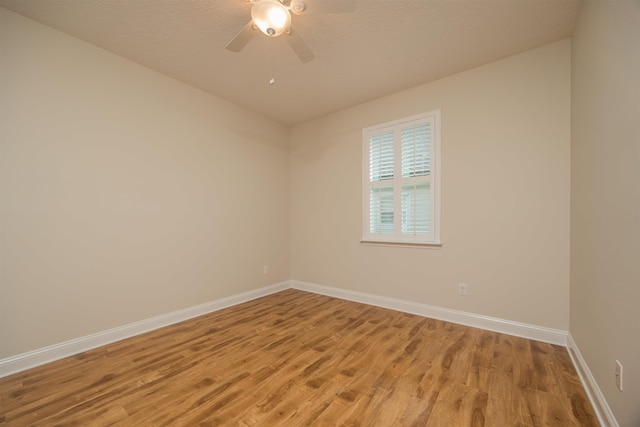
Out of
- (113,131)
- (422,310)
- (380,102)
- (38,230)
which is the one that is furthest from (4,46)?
(422,310)

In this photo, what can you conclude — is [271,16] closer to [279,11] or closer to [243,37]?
[279,11]

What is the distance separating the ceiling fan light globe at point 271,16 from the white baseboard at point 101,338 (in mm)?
3020

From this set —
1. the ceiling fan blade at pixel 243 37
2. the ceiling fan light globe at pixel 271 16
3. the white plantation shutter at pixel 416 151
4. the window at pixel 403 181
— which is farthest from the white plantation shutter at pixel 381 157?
the ceiling fan blade at pixel 243 37

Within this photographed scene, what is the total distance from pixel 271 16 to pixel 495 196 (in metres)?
2.67

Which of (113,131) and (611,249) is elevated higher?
(113,131)

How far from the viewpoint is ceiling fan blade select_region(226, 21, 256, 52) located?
1.82 metres

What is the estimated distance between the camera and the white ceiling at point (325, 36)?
201 centimetres

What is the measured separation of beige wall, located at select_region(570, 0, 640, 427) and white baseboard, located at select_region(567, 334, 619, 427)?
5cm

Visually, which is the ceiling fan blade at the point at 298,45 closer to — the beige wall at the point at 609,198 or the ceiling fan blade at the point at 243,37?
the ceiling fan blade at the point at 243,37

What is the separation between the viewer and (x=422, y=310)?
10.3ft

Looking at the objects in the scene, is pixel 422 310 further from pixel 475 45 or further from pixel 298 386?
pixel 475 45

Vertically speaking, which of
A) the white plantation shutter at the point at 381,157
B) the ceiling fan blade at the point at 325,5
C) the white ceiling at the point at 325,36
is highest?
the white ceiling at the point at 325,36

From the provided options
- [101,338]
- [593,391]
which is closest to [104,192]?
[101,338]

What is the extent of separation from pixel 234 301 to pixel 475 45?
161 inches
